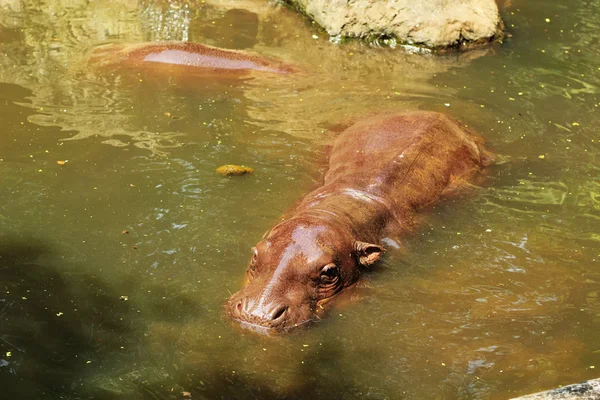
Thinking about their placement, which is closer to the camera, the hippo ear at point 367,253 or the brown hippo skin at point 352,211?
the brown hippo skin at point 352,211

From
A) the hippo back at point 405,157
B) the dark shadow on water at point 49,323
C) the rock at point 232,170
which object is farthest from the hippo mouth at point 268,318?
the rock at point 232,170

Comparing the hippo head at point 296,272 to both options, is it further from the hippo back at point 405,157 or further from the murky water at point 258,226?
the hippo back at point 405,157

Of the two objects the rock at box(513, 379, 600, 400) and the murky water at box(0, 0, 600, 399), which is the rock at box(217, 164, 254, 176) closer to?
the murky water at box(0, 0, 600, 399)

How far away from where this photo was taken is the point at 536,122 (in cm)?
1047

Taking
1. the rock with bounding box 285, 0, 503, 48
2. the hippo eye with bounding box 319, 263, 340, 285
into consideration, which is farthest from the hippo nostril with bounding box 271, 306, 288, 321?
the rock with bounding box 285, 0, 503, 48

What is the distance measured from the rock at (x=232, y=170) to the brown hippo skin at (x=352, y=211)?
92 centimetres

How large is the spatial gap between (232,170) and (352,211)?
1740mm

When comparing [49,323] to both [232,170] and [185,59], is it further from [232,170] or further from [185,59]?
[185,59]

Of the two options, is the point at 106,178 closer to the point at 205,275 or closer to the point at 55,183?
the point at 55,183

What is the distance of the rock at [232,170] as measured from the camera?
8461 millimetres

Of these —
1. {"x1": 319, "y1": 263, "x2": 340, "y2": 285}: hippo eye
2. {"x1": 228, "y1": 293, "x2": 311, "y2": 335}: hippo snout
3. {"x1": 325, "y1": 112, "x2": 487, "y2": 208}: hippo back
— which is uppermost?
{"x1": 325, "y1": 112, "x2": 487, "y2": 208}: hippo back

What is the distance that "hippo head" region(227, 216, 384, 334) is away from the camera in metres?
6.04

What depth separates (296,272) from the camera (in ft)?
20.8

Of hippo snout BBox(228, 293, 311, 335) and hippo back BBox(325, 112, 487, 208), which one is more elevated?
hippo back BBox(325, 112, 487, 208)
